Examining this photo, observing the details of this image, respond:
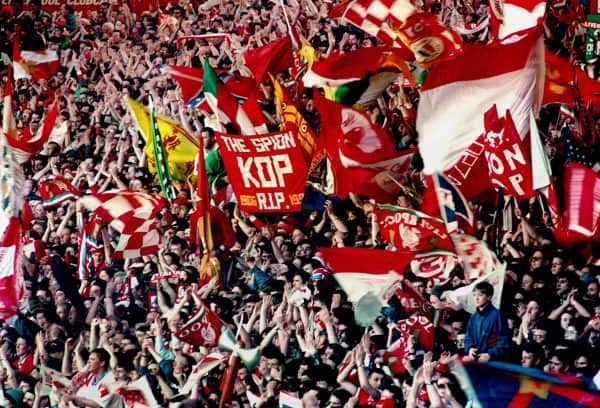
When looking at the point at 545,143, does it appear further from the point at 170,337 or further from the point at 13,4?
the point at 13,4

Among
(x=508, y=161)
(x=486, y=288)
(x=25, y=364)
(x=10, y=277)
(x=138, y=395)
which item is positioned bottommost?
(x=25, y=364)

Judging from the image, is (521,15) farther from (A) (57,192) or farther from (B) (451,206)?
(A) (57,192)

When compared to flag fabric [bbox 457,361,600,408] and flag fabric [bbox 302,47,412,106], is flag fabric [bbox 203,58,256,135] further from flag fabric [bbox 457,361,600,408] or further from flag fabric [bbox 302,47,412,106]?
flag fabric [bbox 457,361,600,408]

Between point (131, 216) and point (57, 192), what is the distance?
5.83 feet

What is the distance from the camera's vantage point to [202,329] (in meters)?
12.7

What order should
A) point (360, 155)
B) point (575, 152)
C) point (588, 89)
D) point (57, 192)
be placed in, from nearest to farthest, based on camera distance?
point (575, 152)
point (588, 89)
point (360, 155)
point (57, 192)

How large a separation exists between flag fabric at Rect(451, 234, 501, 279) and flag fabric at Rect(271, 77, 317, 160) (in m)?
2.68

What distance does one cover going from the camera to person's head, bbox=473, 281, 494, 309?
11.1 metres

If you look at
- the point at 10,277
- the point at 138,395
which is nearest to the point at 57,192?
the point at 10,277

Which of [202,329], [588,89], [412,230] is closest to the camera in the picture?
[412,230]

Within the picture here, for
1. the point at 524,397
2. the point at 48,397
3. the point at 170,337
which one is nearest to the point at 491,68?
the point at 170,337

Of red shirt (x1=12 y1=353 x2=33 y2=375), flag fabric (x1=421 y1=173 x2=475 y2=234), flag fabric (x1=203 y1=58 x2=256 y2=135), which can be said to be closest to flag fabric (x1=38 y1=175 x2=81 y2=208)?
flag fabric (x1=203 y1=58 x2=256 y2=135)

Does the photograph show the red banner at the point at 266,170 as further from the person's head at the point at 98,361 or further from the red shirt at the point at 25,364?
the red shirt at the point at 25,364

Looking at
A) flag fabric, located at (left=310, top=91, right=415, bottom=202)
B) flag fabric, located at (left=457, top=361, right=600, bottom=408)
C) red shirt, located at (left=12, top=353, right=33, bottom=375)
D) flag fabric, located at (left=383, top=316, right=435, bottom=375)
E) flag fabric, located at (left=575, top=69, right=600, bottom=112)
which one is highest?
flag fabric, located at (left=575, top=69, right=600, bottom=112)
